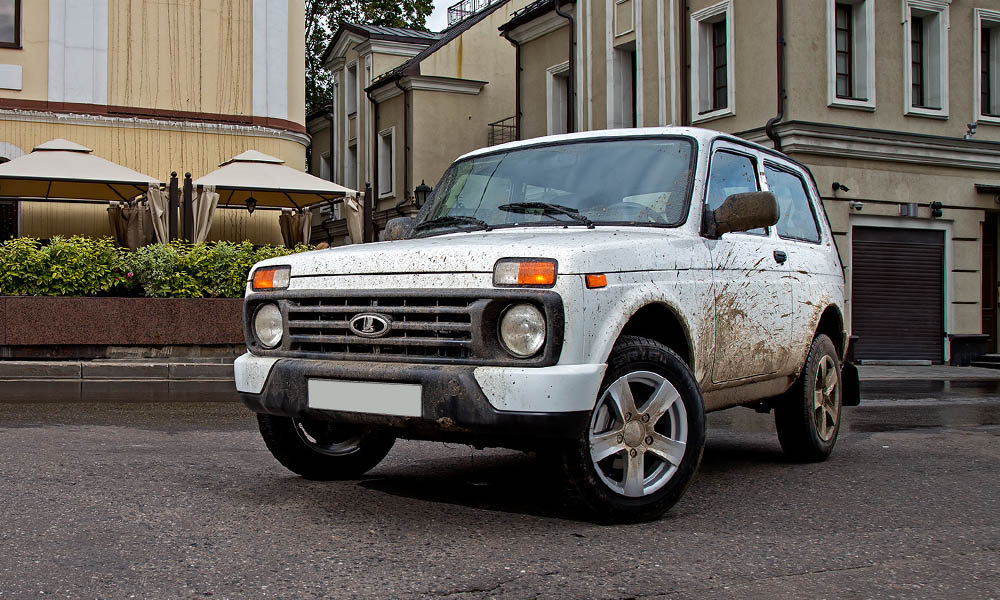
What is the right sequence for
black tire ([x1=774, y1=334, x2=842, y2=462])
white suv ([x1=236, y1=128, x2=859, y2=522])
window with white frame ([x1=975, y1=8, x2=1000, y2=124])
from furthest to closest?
1. window with white frame ([x1=975, y1=8, x2=1000, y2=124])
2. black tire ([x1=774, y1=334, x2=842, y2=462])
3. white suv ([x1=236, y1=128, x2=859, y2=522])

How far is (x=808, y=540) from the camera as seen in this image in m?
4.31

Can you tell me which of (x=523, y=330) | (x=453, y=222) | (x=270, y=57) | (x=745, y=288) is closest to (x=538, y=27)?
(x=270, y=57)

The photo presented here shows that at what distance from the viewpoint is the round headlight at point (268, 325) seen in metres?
4.97

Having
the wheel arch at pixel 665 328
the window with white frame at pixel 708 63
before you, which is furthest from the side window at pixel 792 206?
the window with white frame at pixel 708 63

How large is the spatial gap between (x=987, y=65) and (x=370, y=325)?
2136 cm

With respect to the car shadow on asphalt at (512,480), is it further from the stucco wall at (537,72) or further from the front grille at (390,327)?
the stucco wall at (537,72)

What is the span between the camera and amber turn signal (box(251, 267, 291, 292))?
4965 mm

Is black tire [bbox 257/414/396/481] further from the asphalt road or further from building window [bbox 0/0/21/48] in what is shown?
building window [bbox 0/0/21/48]

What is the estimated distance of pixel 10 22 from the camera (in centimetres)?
1922

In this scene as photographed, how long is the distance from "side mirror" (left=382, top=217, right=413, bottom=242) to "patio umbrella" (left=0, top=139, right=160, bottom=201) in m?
11.9

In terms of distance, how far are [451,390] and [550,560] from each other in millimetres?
797

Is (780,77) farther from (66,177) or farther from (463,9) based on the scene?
(463,9)

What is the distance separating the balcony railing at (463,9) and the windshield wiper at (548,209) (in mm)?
31142

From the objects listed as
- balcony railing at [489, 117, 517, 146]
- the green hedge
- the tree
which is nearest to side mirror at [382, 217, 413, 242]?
the green hedge
